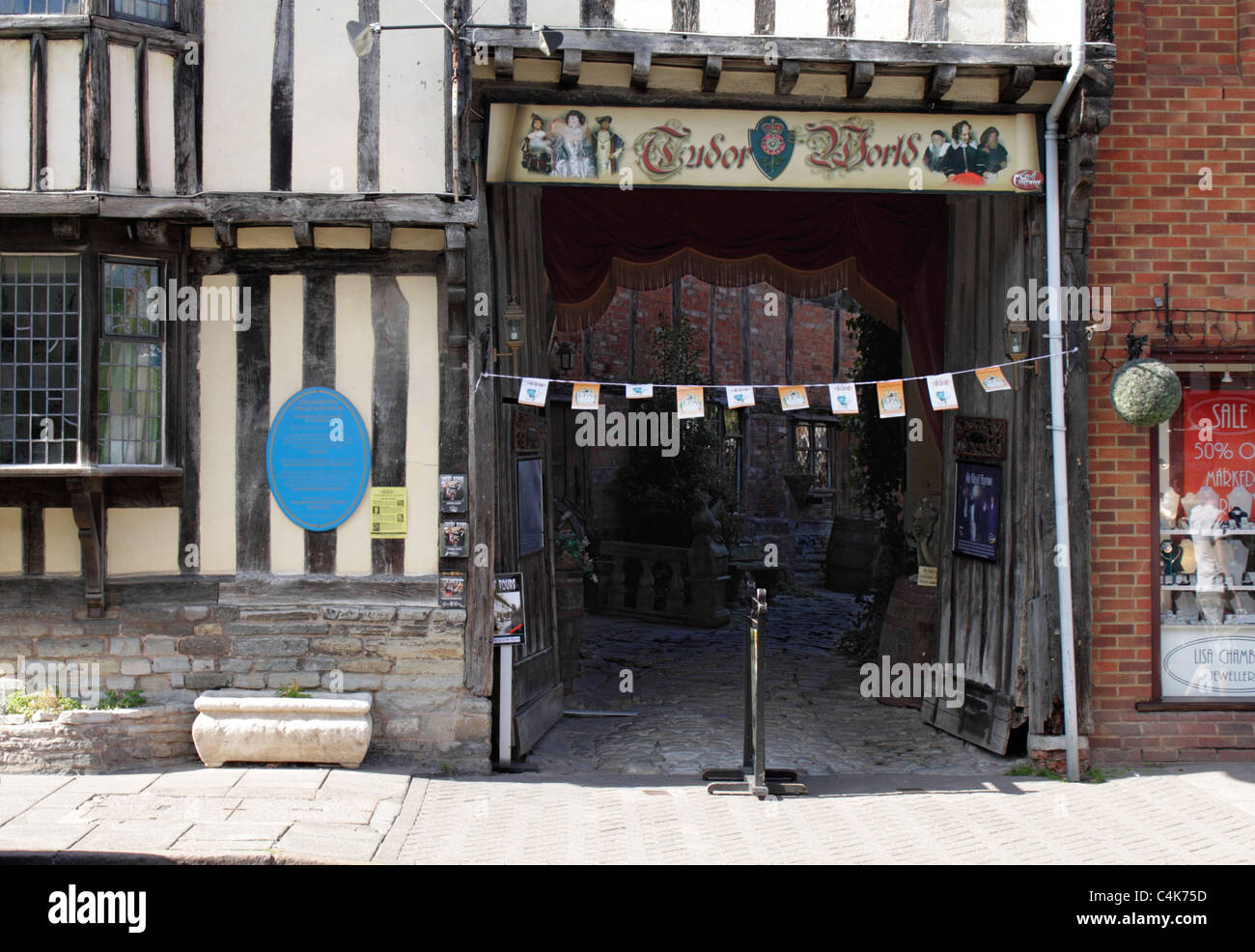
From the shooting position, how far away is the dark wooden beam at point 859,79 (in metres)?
6.17

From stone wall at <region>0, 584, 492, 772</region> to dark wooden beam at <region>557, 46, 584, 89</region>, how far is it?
3.49 m

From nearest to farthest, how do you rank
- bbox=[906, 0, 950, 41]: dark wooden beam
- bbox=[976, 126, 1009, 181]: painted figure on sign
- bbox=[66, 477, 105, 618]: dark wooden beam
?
bbox=[66, 477, 105, 618]: dark wooden beam
bbox=[906, 0, 950, 41]: dark wooden beam
bbox=[976, 126, 1009, 181]: painted figure on sign

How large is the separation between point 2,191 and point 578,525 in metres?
5.61

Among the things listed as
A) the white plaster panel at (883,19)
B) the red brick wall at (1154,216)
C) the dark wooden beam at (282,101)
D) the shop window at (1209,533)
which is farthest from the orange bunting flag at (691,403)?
the shop window at (1209,533)

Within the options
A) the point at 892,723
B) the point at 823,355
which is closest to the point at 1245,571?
the point at 892,723

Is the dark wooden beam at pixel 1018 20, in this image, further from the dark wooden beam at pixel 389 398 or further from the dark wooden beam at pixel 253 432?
the dark wooden beam at pixel 253 432

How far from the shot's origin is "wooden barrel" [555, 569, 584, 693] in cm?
901

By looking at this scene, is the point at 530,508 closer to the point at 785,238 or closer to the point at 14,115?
the point at 785,238

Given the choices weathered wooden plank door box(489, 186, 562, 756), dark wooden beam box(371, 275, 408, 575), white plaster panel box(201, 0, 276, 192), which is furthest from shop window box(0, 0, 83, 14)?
weathered wooden plank door box(489, 186, 562, 756)

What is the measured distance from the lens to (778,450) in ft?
61.5

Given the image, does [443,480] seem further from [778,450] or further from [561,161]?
[778,450]

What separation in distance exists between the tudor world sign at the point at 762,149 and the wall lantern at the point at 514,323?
83cm

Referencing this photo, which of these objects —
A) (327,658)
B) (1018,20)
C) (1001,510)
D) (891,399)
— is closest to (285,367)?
(327,658)
